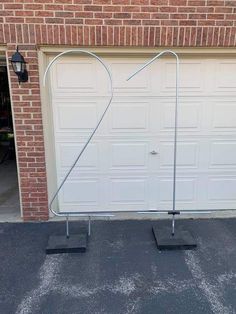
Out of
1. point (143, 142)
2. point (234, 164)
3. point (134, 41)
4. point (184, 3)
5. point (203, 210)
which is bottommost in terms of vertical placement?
point (203, 210)

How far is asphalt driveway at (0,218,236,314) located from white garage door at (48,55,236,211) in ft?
1.88

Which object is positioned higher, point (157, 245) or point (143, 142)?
point (143, 142)

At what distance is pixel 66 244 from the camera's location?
9.96 ft

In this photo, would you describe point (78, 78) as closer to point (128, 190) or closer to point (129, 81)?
point (129, 81)

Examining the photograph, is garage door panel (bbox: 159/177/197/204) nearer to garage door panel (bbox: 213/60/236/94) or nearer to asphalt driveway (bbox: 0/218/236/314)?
asphalt driveway (bbox: 0/218/236/314)

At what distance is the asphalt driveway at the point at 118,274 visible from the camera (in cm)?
225

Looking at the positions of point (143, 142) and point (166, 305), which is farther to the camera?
point (143, 142)

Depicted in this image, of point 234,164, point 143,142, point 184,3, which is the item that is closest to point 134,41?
point 184,3

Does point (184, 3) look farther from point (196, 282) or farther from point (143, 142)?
point (196, 282)

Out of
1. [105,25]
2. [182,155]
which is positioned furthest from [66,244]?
[105,25]

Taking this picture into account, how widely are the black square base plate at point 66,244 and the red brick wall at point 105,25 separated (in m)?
1.59

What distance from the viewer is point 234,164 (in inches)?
152

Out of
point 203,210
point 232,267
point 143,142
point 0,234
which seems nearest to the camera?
point 232,267

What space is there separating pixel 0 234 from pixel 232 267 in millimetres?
2730
